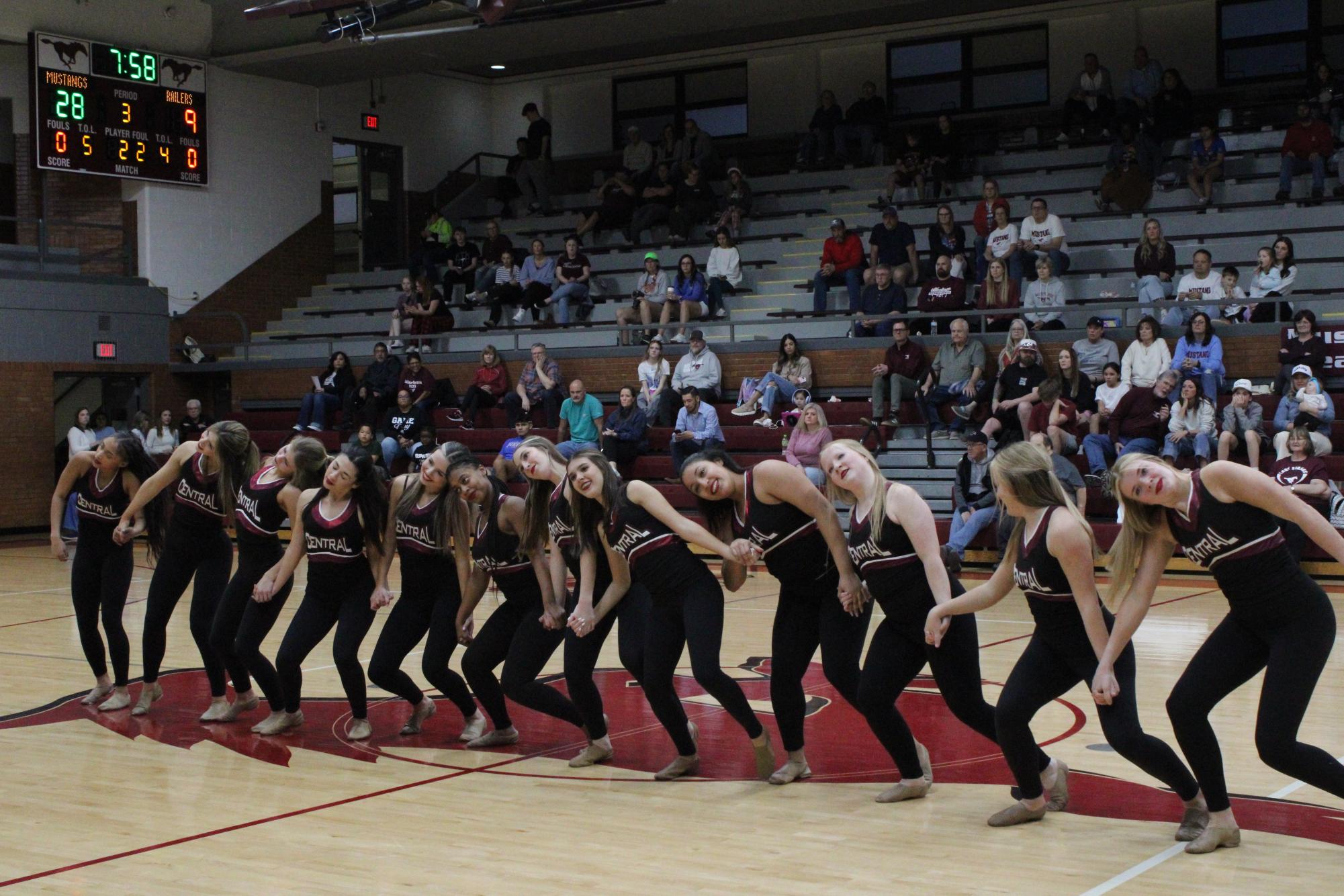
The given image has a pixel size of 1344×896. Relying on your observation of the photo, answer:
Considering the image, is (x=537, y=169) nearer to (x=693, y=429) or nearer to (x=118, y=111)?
(x=118, y=111)

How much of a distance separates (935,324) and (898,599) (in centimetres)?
1144

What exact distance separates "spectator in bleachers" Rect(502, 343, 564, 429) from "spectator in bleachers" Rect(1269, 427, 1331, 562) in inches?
331

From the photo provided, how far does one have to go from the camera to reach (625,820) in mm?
5824

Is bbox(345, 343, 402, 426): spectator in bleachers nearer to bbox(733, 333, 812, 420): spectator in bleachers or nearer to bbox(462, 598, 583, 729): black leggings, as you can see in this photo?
bbox(733, 333, 812, 420): spectator in bleachers

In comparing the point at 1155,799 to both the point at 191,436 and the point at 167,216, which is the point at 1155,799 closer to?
the point at 191,436

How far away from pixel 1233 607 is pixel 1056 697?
0.71 metres

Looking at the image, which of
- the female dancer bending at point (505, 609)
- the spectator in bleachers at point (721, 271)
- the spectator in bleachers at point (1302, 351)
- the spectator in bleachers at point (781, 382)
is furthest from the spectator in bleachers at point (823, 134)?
the female dancer bending at point (505, 609)

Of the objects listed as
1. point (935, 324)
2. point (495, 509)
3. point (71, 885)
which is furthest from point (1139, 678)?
point (935, 324)

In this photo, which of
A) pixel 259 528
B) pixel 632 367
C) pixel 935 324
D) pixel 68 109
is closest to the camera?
pixel 259 528

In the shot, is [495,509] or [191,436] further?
[191,436]

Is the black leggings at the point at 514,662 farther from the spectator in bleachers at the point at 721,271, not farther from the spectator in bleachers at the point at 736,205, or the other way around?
the spectator in bleachers at the point at 736,205

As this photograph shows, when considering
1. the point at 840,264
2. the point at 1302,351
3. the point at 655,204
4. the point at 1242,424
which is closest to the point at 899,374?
the point at 840,264

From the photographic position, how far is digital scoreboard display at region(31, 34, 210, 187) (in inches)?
785

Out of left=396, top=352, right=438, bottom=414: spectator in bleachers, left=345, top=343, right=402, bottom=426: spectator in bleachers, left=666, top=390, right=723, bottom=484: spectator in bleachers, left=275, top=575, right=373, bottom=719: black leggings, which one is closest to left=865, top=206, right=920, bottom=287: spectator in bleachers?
left=666, top=390, right=723, bottom=484: spectator in bleachers
